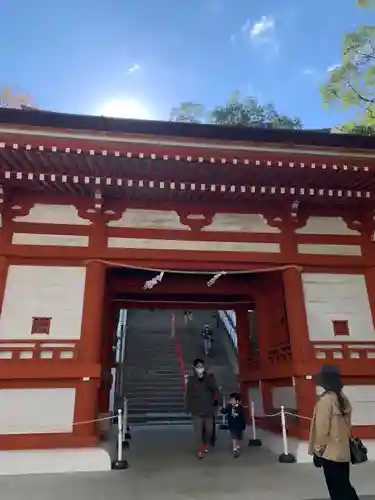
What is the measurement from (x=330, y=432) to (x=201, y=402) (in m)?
3.83

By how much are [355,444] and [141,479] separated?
3.05 m

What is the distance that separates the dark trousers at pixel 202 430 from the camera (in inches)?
265

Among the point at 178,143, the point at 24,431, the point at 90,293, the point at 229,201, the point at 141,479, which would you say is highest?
the point at 178,143

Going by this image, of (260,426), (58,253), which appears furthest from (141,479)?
(260,426)

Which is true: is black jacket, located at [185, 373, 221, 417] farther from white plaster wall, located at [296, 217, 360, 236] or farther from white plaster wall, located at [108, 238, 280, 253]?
white plaster wall, located at [296, 217, 360, 236]

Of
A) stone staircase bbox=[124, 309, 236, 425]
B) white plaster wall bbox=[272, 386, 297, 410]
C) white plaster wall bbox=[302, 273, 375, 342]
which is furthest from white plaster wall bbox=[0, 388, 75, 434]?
stone staircase bbox=[124, 309, 236, 425]

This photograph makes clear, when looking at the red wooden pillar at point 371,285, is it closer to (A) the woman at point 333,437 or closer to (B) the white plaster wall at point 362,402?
(B) the white plaster wall at point 362,402

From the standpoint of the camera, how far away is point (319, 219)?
7.73m

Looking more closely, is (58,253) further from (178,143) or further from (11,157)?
(178,143)

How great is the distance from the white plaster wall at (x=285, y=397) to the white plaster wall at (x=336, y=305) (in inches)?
48.0

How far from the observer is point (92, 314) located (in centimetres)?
646

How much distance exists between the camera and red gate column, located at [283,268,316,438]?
21.3ft

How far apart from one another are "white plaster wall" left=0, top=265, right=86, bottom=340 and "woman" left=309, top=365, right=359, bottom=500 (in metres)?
4.20

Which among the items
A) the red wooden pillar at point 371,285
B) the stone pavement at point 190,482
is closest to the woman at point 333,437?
the stone pavement at point 190,482
